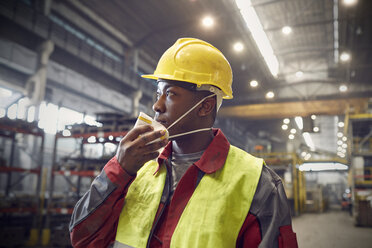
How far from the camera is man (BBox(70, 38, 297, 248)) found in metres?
1.39

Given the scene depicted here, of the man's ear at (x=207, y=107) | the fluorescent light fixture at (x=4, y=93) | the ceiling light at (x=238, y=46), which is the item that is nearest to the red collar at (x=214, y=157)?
the man's ear at (x=207, y=107)

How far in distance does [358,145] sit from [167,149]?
14.1 metres

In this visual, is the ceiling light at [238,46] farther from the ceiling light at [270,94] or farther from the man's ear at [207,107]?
the man's ear at [207,107]

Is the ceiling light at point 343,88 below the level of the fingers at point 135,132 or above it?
above

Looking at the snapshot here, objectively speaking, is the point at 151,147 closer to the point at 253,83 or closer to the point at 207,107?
the point at 207,107

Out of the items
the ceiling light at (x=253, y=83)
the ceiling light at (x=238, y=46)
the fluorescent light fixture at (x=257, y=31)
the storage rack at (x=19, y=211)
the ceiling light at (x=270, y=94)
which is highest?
the fluorescent light fixture at (x=257, y=31)

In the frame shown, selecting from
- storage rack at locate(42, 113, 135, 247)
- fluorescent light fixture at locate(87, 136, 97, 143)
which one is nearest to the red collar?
storage rack at locate(42, 113, 135, 247)

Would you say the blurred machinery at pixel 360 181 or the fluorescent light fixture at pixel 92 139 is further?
the blurred machinery at pixel 360 181

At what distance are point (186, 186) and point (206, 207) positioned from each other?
183 mm

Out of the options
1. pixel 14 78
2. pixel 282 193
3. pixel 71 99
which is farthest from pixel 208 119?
pixel 71 99

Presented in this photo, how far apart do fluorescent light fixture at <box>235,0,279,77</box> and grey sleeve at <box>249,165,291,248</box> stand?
8936mm

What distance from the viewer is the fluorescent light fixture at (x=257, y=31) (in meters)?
9.62

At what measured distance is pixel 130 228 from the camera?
1584 millimetres

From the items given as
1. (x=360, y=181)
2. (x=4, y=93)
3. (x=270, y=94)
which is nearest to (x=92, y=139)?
(x=4, y=93)
